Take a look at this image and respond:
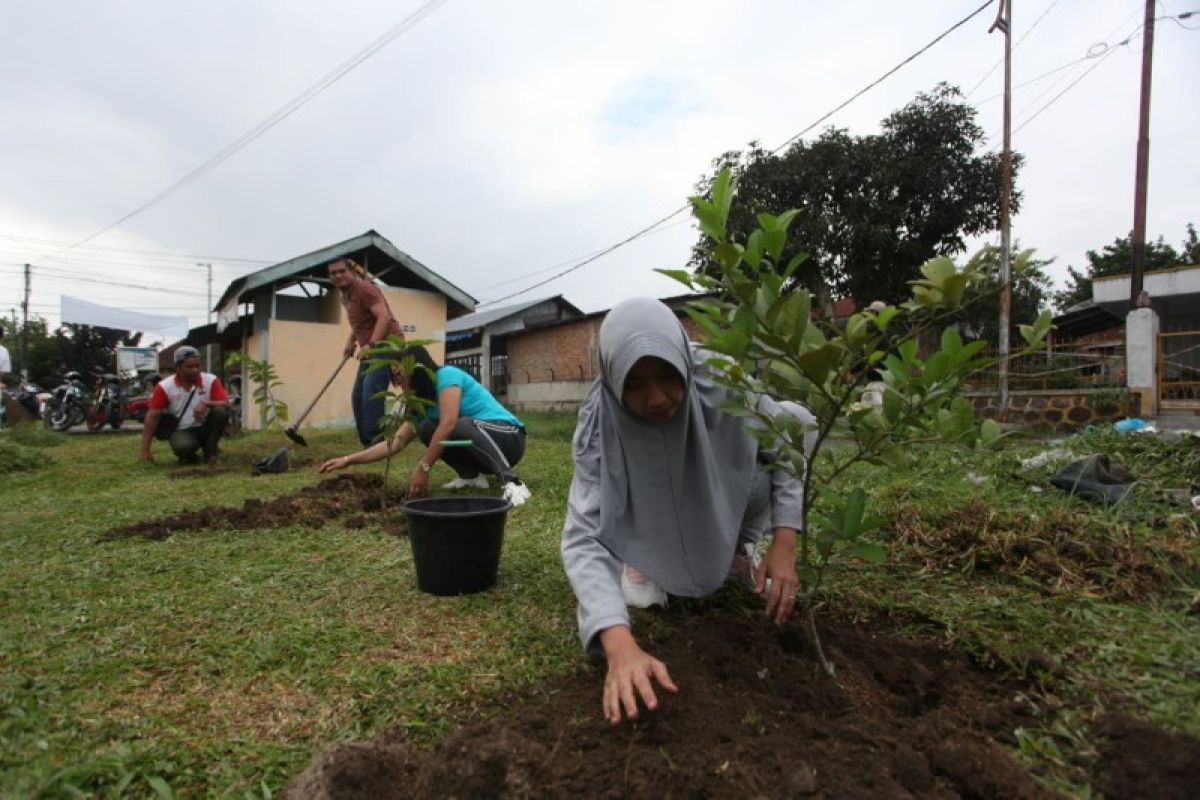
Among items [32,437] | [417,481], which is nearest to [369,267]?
[32,437]

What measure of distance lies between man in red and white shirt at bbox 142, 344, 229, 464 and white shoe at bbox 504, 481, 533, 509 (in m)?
3.67

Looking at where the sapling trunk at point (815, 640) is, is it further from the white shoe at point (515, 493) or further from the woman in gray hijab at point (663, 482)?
the white shoe at point (515, 493)

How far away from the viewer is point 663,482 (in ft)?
5.98

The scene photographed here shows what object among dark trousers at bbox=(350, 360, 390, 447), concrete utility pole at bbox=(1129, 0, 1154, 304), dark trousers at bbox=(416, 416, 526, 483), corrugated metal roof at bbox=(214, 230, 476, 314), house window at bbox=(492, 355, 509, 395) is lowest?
dark trousers at bbox=(416, 416, 526, 483)

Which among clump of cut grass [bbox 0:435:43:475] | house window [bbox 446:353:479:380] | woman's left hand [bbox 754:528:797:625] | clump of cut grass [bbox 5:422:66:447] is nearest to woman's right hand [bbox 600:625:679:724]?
woman's left hand [bbox 754:528:797:625]

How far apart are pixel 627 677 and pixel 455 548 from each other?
108 centimetres

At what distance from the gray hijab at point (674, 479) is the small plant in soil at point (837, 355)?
391 mm

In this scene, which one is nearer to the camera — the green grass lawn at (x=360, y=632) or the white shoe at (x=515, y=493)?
the green grass lawn at (x=360, y=632)

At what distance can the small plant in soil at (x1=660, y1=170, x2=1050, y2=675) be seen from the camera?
3.87 feet

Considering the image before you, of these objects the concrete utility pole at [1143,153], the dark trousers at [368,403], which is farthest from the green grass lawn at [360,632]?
the concrete utility pole at [1143,153]

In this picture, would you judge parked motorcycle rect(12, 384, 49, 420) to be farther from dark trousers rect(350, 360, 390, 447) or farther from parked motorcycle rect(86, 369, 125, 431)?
dark trousers rect(350, 360, 390, 447)

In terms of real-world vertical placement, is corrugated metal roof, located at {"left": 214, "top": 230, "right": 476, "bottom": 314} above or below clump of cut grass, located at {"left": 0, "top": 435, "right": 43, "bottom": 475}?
above

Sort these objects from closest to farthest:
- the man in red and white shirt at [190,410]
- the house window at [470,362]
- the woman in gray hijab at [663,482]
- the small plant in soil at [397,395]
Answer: the woman in gray hijab at [663,482]
the small plant in soil at [397,395]
the man in red and white shirt at [190,410]
the house window at [470,362]

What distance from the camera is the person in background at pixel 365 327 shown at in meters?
4.98
